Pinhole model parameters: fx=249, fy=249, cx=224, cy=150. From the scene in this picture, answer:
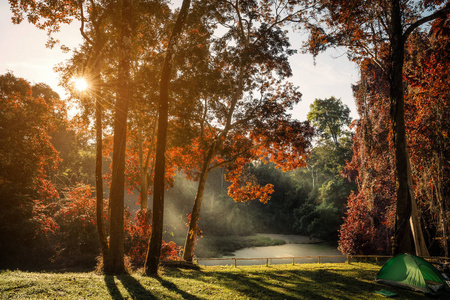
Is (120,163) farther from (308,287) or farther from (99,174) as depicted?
(308,287)

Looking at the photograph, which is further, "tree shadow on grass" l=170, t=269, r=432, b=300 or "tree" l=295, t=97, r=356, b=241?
"tree" l=295, t=97, r=356, b=241

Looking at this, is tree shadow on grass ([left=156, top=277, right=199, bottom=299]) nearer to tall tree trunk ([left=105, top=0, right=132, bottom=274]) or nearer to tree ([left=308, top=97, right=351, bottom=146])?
tall tree trunk ([left=105, top=0, right=132, bottom=274])

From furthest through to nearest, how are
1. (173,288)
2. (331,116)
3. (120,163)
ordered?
1. (331,116)
2. (120,163)
3. (173,288)

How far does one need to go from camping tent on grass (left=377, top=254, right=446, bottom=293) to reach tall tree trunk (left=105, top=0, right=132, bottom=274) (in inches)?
402

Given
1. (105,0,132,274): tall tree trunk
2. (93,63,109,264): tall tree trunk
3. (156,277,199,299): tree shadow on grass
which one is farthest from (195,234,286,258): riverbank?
(156,277,199,299): tree shadow on grass

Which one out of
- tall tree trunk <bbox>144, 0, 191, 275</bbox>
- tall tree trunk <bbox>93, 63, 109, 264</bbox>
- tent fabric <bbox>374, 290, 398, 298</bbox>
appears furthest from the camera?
tall tree trunk <bbox>93, 63, 109, 264</bbox>

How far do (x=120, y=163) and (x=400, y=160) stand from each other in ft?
36.3

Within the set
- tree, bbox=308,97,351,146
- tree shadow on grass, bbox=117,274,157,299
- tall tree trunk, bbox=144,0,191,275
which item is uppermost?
tree, bbox=308,97,351,146

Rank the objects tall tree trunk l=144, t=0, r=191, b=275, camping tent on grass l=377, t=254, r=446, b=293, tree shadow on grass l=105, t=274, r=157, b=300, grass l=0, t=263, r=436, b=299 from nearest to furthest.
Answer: grass l=0, t=263, r=436, b=299 → tree shadow on grass l=105, t=274, r=157, b=300 → camping tent on grass l=377, t=254, r=446, b=293 → tall tree trunk l=144, t=0, r=191, b=275

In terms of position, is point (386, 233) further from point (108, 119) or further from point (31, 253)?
point (31, 253)

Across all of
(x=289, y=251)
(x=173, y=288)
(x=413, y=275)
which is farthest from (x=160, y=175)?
(x=289, y=251)

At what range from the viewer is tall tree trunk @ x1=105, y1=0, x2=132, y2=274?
955cm

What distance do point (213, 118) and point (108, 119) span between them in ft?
20.2

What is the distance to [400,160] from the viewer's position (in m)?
9.75
